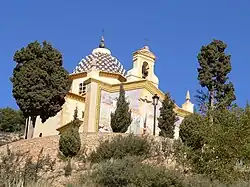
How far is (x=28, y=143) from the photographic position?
2819cm

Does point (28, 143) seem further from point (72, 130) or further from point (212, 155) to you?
point (212, 155)

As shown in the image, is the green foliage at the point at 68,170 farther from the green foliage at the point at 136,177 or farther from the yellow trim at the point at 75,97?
the yellow trim at the point at 75,97

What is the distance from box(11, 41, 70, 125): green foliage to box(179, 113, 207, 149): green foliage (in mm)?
8468

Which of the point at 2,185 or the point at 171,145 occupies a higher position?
the point at 171,145

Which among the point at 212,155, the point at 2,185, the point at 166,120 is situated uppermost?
the point at 166,120

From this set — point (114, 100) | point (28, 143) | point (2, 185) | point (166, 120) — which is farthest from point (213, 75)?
point (2, 185)

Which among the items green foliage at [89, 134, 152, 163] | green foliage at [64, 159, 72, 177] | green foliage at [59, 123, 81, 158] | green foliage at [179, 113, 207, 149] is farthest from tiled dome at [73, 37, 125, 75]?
green foliage at [64, 159, 72, 177]

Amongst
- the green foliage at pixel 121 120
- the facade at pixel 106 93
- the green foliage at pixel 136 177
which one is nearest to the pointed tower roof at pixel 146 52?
the facade at pixel 106 93

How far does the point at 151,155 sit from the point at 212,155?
2.88 metres

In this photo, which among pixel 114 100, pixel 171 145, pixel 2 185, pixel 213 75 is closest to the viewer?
pixel 2 185

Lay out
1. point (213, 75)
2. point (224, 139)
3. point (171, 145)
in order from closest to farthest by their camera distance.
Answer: point (224, 139)
point (171, 145)
point (213, 75)

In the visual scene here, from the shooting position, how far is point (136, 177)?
2005 centimetres

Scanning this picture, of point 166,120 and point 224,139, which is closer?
point 224,139

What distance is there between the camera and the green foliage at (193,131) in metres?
26.6
